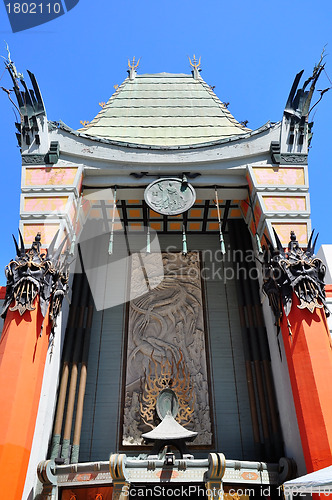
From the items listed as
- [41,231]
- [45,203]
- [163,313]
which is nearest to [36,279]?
[41,231]

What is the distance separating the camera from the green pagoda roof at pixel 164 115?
16.9 metres

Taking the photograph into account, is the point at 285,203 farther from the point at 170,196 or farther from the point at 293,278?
the point at 170,196

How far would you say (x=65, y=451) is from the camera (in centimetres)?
1230

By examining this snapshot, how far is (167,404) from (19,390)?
498 cm

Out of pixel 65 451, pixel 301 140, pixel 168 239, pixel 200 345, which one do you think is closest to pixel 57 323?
pixel 65 451

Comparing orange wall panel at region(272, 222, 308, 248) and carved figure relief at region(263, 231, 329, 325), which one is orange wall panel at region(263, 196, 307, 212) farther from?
carved figure relief at region(263, 231, 329, 325)

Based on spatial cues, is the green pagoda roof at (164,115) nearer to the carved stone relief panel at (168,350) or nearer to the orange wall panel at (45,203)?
the orange wall panel at (45,203)

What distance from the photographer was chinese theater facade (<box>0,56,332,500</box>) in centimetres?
1079

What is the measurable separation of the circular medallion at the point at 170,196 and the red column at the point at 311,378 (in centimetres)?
491

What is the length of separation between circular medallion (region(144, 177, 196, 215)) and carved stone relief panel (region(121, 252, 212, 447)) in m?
3.68

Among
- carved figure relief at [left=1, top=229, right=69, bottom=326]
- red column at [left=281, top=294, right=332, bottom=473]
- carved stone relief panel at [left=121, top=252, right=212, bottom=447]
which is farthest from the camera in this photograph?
carved stone relief panel at [left=121, top=252, right=212, bottom=447]

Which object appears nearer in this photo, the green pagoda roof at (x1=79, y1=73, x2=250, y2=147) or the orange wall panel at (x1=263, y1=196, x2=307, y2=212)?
the orange wall panel at (x1=263, y1=196, x2=307, y2=212)

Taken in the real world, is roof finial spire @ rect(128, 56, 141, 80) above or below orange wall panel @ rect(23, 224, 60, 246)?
above

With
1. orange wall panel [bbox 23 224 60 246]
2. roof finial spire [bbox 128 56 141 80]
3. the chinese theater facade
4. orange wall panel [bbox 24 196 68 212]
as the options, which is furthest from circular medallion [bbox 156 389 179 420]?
roof finial spire [bbox 128 56 141 80]
